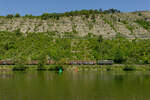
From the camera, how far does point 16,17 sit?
13050 cm

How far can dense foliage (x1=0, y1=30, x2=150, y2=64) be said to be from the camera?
7519 centimetres

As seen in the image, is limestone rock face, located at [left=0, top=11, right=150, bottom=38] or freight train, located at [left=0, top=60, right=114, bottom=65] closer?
freight train, located at [left=0, top=60, right=114, bottom=65]

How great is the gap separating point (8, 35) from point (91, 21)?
149ft

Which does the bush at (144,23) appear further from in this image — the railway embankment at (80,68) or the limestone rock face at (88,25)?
the railway embankment at (80,68)

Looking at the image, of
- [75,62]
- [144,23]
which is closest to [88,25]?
[144,23]

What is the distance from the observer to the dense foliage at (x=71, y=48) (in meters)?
75.2

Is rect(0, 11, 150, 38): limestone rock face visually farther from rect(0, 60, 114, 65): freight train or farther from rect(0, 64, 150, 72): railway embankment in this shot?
rect(0, 64, 150, 72): railway embankment

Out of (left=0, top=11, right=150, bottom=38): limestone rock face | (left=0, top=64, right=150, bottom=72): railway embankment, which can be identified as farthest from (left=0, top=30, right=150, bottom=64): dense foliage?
(left=0, top=11, right=150, bottom=38): limestone rock face

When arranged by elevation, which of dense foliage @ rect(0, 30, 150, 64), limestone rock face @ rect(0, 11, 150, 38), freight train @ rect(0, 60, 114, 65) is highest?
limestone rock face @ rect(0, 11, 150, 38)

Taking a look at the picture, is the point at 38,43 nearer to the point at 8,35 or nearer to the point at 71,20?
the point at 8,35

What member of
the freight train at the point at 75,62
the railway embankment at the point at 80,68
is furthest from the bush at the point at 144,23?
the freight train at the point at 75,62

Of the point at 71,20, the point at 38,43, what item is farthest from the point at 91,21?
the point at 38,43

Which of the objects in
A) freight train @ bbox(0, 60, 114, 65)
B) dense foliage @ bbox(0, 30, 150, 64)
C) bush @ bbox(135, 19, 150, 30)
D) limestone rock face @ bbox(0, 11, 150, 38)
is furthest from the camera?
bush @ bbox(135, 19, 150, 30)

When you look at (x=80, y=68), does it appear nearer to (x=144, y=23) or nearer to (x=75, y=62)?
(x=75, y=62)
